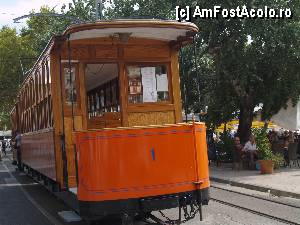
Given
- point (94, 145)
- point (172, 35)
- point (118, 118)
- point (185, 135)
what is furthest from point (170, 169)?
point (172, 35)

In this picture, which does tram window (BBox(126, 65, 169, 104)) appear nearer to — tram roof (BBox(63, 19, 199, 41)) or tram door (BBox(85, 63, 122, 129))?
tram door (BBox(85, 63, 122, 129))

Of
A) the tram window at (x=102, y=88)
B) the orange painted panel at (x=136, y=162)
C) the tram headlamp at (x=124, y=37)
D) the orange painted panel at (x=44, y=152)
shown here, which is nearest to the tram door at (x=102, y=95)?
the tram window at (x=102, y=88)

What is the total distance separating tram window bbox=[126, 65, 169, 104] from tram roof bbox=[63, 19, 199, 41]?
2.06 ft

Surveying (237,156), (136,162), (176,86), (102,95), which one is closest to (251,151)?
(237,156)

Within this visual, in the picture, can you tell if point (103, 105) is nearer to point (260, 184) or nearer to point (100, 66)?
point (100, 66)

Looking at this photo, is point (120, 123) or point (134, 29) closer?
point (134, 29)

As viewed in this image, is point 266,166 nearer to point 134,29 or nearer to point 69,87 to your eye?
point 69,87

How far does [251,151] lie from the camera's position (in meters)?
18.2

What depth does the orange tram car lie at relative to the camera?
Answer: 293 inches

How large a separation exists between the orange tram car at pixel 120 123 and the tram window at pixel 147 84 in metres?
0.02

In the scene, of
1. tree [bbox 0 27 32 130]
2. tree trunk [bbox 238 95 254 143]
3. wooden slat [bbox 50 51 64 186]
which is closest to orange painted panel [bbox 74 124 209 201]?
wooden slat [bbox 50 51 64 186]

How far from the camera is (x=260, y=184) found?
45.9ft

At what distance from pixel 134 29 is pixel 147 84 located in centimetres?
116

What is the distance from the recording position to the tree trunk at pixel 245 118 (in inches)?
856
